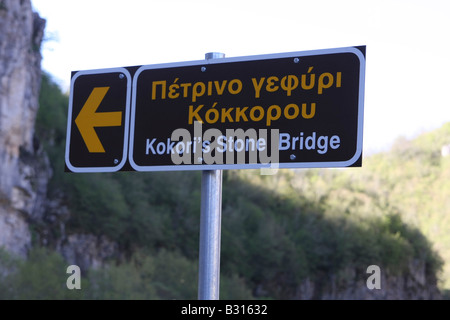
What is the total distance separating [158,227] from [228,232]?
655cm

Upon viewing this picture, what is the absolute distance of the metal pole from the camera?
2.59 metres

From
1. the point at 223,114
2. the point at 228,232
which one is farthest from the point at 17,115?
the point at 223,114

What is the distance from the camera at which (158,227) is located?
52250 mm

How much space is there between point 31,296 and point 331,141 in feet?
110

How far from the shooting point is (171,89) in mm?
2854

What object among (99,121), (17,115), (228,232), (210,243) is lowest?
(210,243)

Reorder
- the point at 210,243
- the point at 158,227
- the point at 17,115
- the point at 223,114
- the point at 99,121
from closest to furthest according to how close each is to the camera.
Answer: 1. the point at 210,243
2. the point at 223,114
3. the point at 99,121
4. the point at 17,115
5. the point at 158,227

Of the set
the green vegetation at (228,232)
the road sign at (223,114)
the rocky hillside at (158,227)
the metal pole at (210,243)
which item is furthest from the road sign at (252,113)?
the green vegetation at (228,232)

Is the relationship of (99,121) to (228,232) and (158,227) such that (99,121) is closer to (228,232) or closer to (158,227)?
(158,227)

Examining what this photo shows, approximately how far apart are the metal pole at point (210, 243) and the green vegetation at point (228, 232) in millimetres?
30672

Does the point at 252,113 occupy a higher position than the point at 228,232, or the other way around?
the point at 228,232

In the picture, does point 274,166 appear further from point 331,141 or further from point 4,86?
point 4,86

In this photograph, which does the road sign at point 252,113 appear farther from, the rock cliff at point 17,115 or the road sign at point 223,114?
the rock cliff at point 17,115

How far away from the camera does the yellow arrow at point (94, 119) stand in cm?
291
